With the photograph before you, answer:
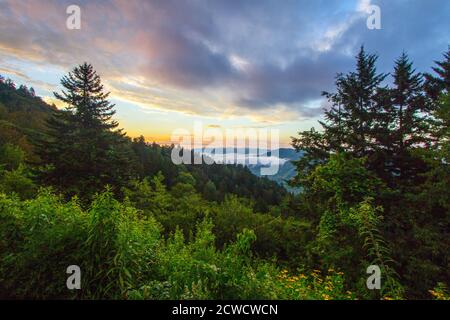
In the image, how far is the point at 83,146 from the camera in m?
28.4

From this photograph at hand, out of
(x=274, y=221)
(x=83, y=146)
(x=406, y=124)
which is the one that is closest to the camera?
(x=406, y=124)

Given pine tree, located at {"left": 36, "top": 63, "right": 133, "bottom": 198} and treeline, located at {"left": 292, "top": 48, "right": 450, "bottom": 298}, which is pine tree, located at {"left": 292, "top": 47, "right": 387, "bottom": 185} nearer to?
treeline, located at {"left": 292, "top": 48, "right": 450, "bottom": 298}

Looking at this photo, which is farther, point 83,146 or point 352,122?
point 83,146

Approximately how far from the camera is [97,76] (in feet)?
110

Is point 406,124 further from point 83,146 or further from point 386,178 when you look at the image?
point 83,146

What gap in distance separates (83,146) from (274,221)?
21.6 metres

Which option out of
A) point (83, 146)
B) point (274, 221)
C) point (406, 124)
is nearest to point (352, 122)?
point (406, 124)

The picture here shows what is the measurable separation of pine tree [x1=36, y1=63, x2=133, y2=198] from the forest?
0.15 m

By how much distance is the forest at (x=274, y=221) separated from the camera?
13.0 feet

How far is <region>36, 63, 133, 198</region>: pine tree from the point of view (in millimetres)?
27422

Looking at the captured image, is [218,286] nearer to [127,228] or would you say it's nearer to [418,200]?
[127,228]
